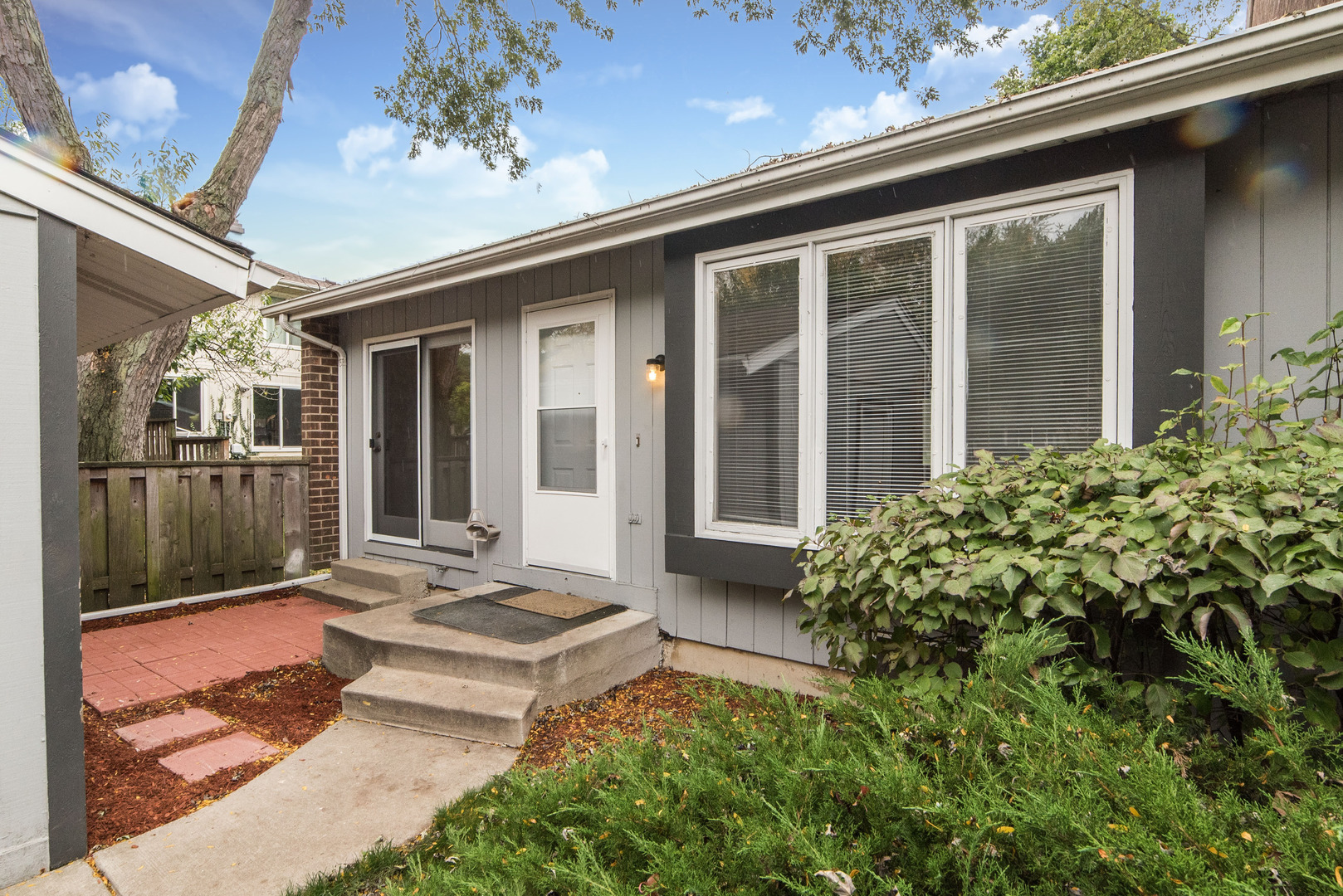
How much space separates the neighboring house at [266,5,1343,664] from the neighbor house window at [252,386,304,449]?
1052cm

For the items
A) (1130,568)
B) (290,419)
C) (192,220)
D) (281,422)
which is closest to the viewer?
(1130,568)

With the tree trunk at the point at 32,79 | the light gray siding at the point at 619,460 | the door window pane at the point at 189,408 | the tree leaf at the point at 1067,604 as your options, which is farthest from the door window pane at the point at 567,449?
the door window pane at the point at 189,408

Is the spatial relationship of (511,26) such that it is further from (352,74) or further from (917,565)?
(917,565)

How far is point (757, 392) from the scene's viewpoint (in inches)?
136

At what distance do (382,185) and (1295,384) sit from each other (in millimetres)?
19857

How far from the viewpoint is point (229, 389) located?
13.0 m

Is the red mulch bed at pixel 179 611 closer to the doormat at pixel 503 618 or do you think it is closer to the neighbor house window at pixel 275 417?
the doormat at pixel 503 618

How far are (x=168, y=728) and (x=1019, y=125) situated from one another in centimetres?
461

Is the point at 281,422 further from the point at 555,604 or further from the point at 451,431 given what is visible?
the point at 555,604

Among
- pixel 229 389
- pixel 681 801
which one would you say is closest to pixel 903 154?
pixel 681 801

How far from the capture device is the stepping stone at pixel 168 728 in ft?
10.0

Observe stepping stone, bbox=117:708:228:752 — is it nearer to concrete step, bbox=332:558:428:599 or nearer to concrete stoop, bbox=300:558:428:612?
concrete stoop, bbox=300:558:428:612

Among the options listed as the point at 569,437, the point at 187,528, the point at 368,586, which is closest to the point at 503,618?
the point at 569,437

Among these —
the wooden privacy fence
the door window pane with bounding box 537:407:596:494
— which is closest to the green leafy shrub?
the door window pane with bounding box 537:407:596:494
